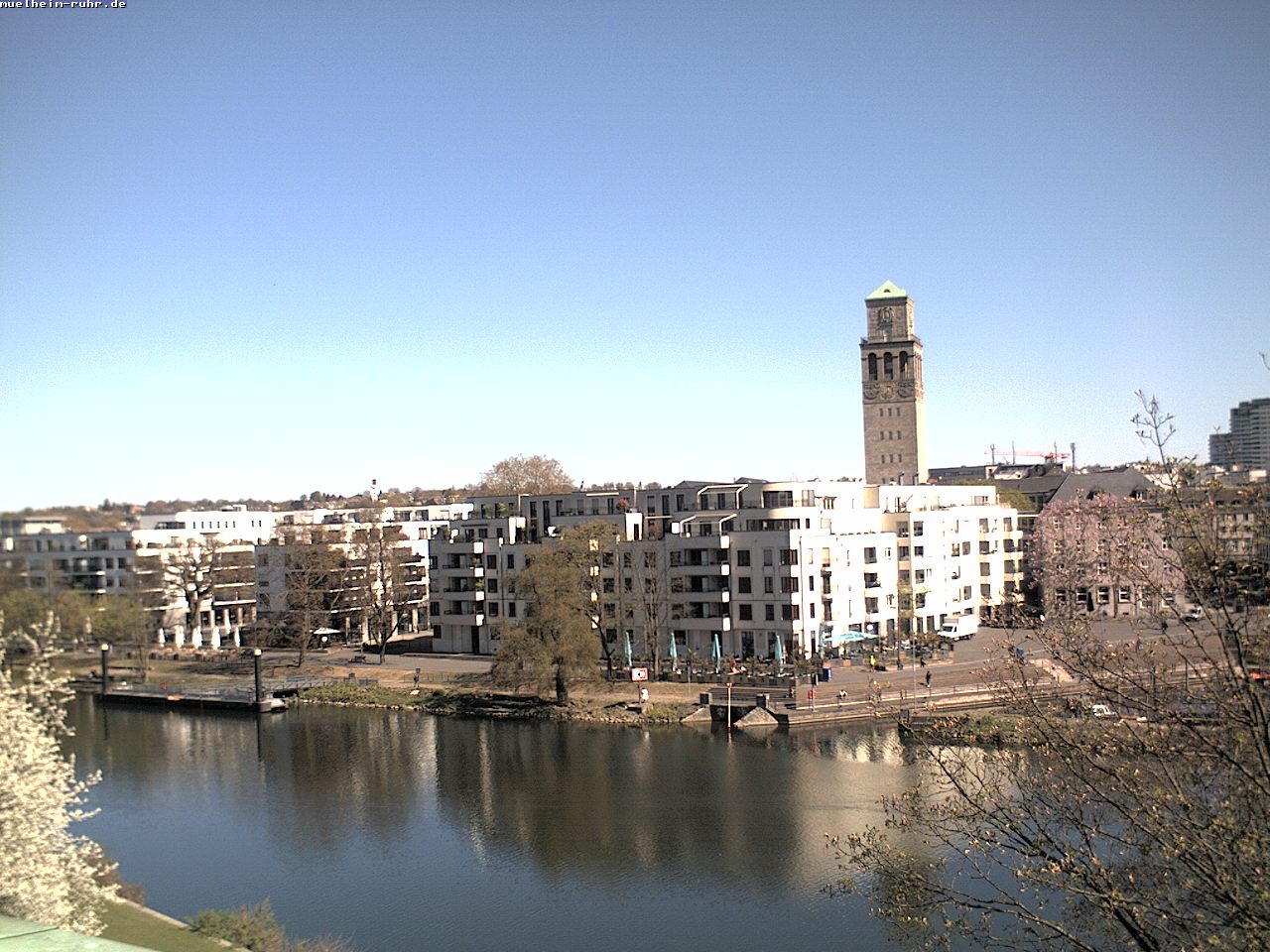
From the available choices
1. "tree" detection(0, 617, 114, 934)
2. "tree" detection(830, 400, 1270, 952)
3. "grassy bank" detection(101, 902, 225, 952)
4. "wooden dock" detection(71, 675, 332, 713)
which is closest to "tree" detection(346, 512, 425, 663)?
"wooden dock" detection(71, 675, 332, 713)

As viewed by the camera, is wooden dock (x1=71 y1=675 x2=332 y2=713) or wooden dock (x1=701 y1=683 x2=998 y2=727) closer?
wooden dock (x1=701 y1=683 x2=998 y2=727)

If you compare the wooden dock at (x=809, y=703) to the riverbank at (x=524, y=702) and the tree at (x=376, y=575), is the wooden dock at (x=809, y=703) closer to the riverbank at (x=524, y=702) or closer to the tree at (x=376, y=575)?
the riverbank at (x=524, y=702)

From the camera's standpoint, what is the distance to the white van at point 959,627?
2898 cm

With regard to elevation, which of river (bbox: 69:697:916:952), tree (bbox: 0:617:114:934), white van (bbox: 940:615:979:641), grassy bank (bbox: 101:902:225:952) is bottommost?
river (bbox: 69:697:916:952)

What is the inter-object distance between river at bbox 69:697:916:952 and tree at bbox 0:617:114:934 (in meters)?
3.58

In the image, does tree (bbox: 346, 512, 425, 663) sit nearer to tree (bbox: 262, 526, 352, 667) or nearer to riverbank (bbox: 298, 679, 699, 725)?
tree (bbox: 262, 526, 352, 667)

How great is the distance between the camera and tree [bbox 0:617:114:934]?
7.61m

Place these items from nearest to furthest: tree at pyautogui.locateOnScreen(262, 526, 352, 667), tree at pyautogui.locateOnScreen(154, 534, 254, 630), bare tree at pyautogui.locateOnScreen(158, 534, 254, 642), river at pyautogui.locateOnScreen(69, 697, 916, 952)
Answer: river at pyautogui.locateOnScreen(69, 697, 916, 952), tree at pyautogui.locateOnScreen(154, 534, 254, 630), bare tree at pyautogui.locateOnScreen(158, 534, 254, 642), tree at pyautogui.locateOnScreen(262, 526, 352, 667)

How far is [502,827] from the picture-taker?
1554cm

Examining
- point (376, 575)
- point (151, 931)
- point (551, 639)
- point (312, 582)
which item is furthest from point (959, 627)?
point (151, 931)

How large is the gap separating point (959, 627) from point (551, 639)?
482 inches

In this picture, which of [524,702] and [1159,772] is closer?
[1159,772]

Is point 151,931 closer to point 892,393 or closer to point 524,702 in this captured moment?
point 524,702

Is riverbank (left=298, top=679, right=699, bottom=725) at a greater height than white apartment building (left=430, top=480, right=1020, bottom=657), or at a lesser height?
lesser
